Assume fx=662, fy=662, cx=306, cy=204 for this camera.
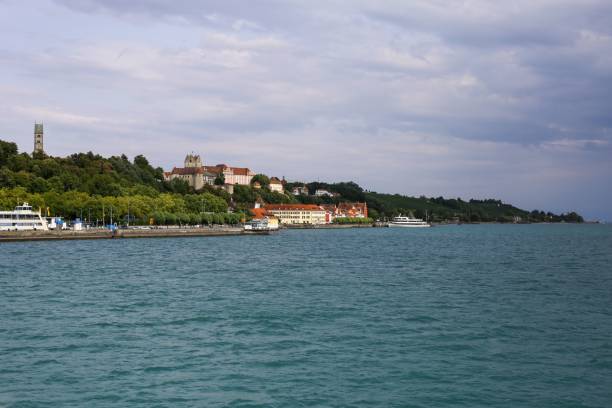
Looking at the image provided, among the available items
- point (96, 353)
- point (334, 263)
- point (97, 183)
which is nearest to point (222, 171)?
point (97, 183)

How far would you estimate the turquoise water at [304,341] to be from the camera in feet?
44.5

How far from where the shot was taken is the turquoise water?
44.5 ft

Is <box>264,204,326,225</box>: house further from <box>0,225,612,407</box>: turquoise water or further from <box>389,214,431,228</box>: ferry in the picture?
<box>0,225,612,407</box>: turquoise water

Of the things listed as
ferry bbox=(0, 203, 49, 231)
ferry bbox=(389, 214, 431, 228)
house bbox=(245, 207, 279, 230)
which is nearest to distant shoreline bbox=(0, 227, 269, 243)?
ferry bbox=(0, 203, 49, 231)

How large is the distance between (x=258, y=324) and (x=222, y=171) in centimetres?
17277

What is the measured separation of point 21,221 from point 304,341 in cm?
6559

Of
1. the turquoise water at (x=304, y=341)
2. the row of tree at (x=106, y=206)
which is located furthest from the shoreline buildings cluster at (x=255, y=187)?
the turquoise water at (x=304, y=341)

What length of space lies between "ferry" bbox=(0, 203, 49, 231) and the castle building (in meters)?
89.3

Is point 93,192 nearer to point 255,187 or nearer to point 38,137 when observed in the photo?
point 38,137

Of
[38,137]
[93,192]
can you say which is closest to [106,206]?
[93,192]

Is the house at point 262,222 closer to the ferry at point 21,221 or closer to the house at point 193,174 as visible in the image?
the house at point 193,174

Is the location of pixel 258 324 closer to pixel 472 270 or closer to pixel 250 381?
pixel 250 381

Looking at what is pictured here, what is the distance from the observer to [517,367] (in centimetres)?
1555

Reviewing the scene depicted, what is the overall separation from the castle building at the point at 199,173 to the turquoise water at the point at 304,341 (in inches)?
5537
